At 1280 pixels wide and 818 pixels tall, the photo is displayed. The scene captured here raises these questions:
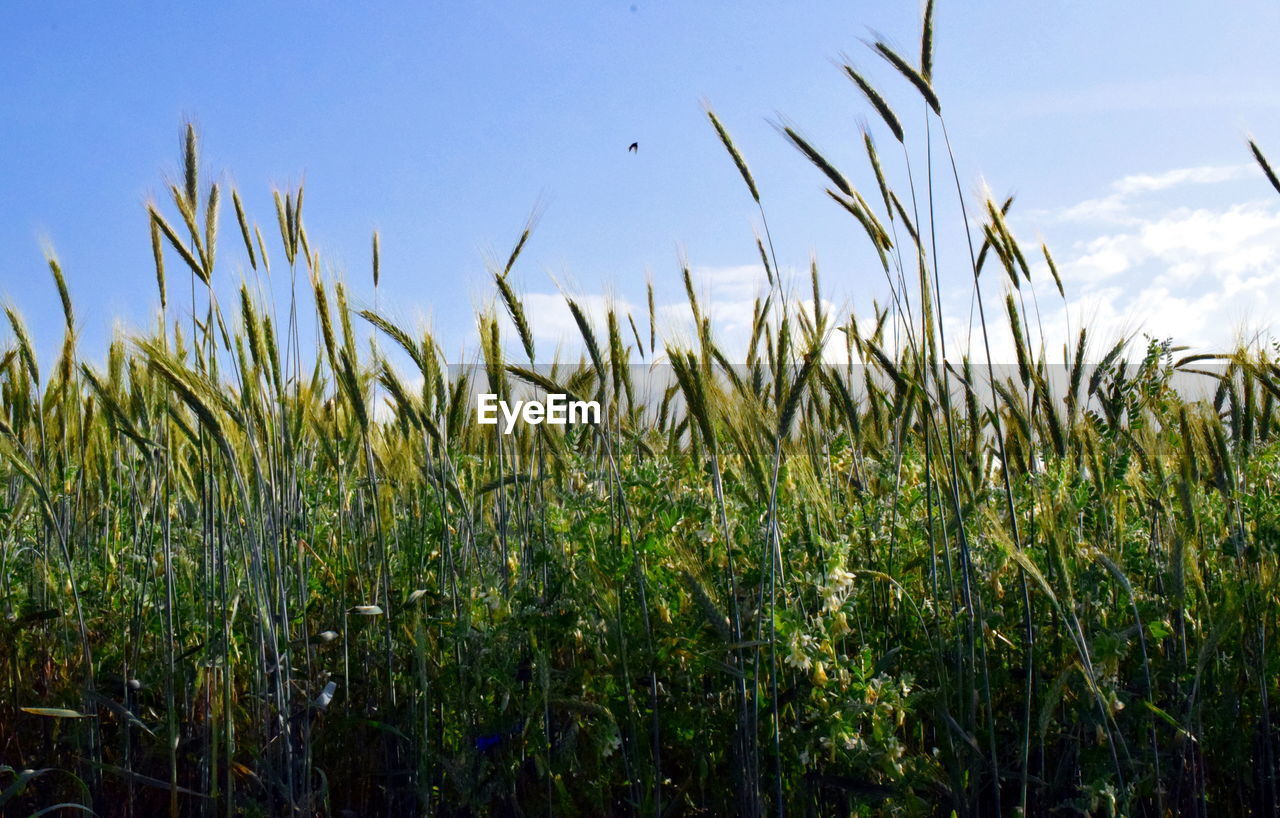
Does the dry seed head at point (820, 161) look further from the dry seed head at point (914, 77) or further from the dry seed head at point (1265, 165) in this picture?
the dry seed head at point (1265, 165)

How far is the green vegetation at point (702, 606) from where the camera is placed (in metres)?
1.81

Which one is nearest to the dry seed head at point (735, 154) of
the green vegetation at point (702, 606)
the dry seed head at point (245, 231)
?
the green vegetation at point (702, 606)

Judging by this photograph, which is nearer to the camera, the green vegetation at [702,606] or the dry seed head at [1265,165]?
the green vegetation at [702,606]

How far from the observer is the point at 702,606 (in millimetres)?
1741

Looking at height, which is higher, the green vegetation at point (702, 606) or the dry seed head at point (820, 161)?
the dry seed head at point (820, 161)

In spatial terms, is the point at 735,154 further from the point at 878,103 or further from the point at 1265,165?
the point at 1265,165

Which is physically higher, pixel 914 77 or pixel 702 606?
pixel 914 77

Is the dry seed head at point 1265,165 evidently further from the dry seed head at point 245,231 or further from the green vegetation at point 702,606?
the dry seed head at point 245,231

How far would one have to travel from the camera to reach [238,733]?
245 cm

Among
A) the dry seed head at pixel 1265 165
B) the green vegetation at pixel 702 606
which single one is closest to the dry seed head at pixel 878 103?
the green vegetation at pixel 702 606

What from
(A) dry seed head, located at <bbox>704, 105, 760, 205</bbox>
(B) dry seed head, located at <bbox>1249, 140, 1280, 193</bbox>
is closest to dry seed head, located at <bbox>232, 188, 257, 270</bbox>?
(A) dry seed head, located at <bbox>704, 105, 760, 205</bbox>

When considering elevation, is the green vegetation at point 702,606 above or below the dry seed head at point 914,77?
below

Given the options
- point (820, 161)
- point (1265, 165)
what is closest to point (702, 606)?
point (820, 161)

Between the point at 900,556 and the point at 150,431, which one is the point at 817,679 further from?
the point at 150,431
